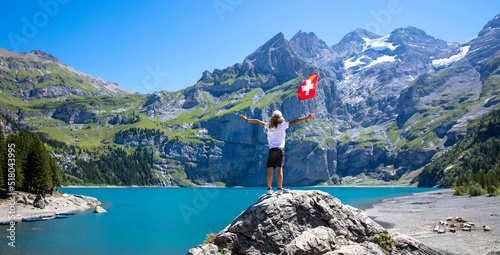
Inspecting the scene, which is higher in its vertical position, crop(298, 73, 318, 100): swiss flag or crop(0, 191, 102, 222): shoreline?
crop(298, 73, 318, 100): swiss flag

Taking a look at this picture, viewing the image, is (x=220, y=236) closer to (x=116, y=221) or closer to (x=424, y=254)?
(x=424, y=254)

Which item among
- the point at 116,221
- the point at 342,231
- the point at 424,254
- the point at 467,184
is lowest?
the point at 116,221

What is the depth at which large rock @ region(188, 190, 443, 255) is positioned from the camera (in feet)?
39.1

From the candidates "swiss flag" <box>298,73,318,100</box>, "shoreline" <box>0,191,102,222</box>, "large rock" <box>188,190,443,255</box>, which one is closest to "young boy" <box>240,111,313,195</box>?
"large rock" <box>188,190,443,255</box>

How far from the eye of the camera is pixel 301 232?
1249 cm

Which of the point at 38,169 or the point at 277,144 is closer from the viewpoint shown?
the point at 277,144

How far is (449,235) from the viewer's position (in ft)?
110

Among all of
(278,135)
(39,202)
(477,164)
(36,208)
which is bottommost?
(36,208)

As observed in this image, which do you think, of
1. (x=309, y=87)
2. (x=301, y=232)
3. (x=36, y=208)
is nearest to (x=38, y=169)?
(x=36, y=208)

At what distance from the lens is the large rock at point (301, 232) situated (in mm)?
11922

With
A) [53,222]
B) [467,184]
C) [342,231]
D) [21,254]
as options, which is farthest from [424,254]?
[467,184]

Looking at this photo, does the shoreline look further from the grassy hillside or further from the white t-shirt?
the grassy hillside

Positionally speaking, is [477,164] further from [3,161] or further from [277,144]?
[3,161]

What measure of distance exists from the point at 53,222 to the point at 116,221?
36.9 ft
